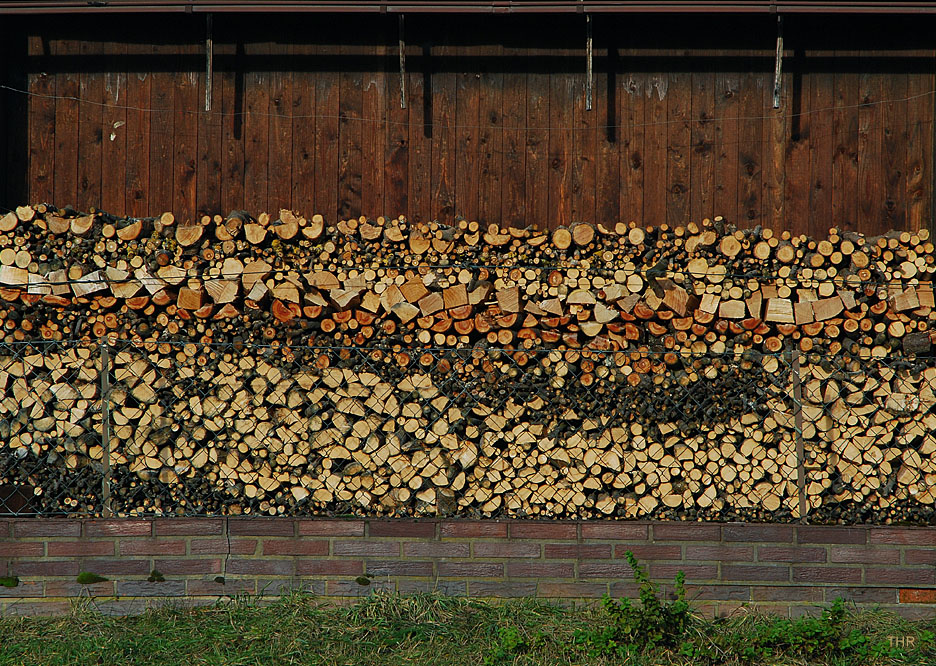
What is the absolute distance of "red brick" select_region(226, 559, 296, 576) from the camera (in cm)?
441

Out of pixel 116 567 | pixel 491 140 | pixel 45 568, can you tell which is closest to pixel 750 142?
pixel 491 140

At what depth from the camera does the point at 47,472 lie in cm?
477

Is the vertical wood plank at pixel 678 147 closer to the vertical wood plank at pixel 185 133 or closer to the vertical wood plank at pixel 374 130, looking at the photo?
the vertical wood plank at pixel 374 130

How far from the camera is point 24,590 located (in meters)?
4.35

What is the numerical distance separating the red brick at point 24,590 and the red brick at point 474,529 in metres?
2.28

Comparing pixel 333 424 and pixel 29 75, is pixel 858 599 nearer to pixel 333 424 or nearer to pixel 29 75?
pixel 333 424

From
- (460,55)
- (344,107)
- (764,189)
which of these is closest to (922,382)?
(764,189)

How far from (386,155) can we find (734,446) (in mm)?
3194

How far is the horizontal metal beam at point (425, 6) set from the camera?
17.5ft

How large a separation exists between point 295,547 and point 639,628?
193cm

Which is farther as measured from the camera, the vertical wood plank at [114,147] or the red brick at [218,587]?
the vertical wood plank at [114,147]

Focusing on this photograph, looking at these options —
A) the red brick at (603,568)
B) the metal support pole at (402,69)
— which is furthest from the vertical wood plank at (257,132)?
the red brick at (603,568)

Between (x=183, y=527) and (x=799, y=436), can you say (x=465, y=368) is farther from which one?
(x=799, y=436)

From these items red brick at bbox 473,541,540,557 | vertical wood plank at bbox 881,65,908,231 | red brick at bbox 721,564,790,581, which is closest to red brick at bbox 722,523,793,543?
red brick at bbox 721,564,790,581
